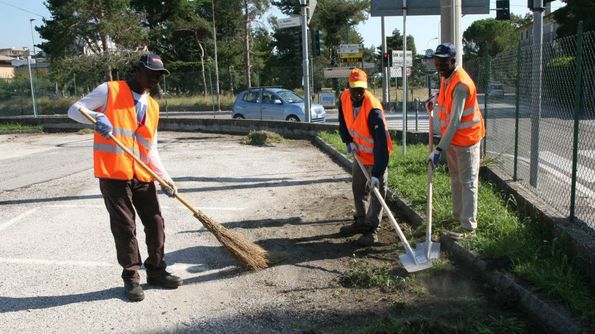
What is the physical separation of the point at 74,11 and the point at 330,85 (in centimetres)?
2141

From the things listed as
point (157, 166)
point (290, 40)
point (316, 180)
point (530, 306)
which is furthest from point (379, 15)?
point (290, 40)

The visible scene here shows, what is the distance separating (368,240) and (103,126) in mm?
2731

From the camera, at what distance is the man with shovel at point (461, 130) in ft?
15.5

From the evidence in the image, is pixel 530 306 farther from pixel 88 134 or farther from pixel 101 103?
pixel 88 134

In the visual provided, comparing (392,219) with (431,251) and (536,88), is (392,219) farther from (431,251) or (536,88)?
(536,88)

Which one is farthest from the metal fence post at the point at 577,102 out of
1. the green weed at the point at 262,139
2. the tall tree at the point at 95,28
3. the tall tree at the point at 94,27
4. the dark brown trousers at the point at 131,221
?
the tall tree at the point at 94,27

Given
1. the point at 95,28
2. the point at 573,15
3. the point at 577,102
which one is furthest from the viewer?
the point at 95,28

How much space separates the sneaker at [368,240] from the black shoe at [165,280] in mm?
1823

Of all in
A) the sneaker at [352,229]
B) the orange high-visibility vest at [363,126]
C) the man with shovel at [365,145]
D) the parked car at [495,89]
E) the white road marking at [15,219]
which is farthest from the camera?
the parked car at [495,89]

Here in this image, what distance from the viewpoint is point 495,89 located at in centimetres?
730

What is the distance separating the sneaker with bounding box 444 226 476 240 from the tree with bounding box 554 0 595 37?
2837cm

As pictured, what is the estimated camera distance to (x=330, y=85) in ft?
153

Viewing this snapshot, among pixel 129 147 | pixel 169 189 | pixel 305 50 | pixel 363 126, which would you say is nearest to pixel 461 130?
pixel 363 126

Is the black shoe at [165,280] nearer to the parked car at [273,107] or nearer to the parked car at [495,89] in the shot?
the parked car at [495,89]
